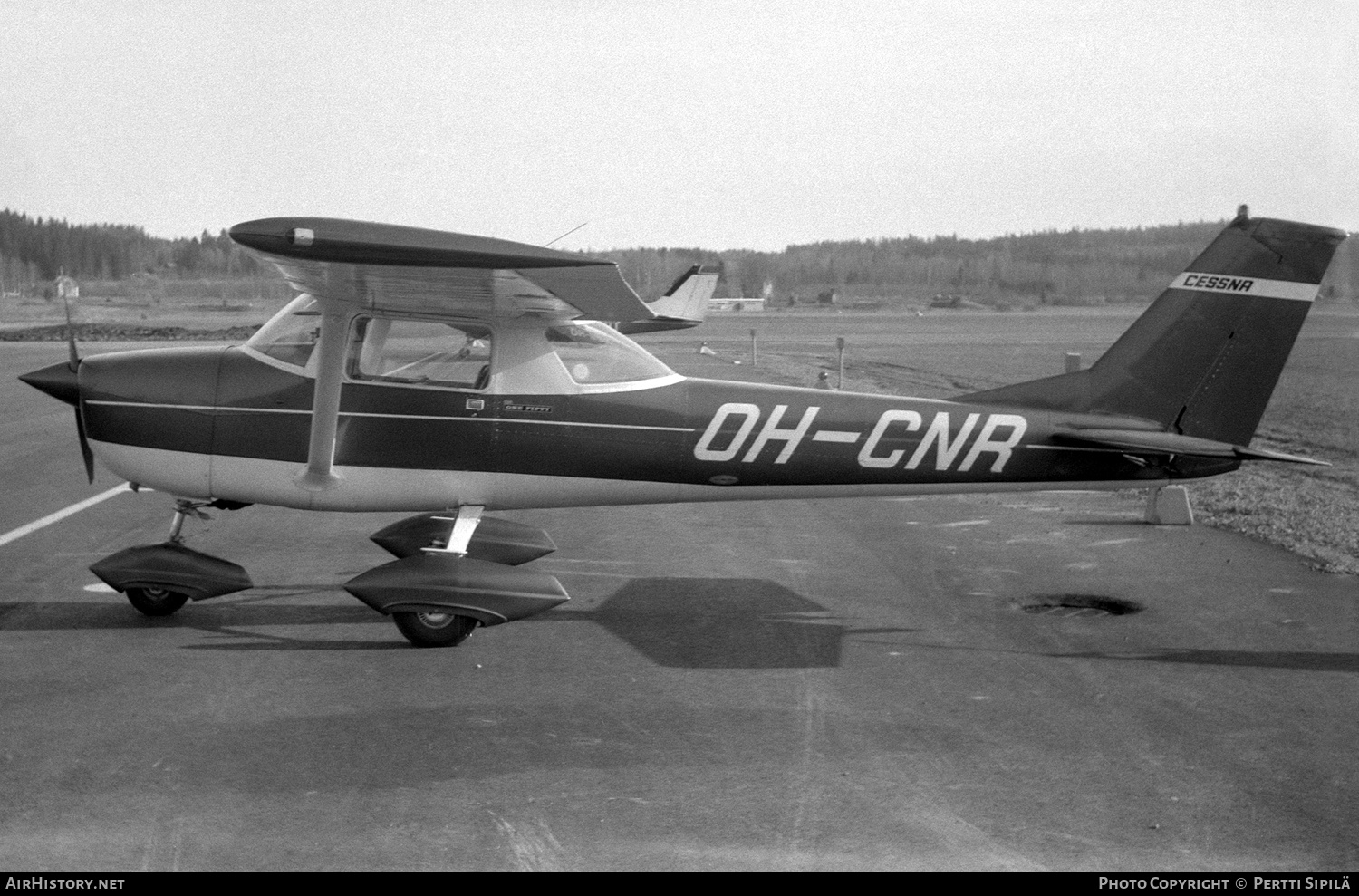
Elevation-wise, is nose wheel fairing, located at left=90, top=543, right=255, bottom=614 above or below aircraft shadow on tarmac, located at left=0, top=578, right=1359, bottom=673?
above

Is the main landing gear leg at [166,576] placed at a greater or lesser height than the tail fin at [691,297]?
lesser

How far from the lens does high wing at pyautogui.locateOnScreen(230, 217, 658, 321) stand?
229 inches

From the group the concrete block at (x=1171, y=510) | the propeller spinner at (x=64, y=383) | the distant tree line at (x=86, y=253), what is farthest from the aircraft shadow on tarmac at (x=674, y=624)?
the distant tree line at (x=86, y=253)

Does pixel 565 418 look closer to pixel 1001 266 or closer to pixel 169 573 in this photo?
pixel 169 573

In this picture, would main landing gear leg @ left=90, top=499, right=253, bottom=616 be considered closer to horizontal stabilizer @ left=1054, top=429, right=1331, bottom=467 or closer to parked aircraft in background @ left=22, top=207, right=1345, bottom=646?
parked aircraft in background @ left=22, top=207, right=1345, bottom=646

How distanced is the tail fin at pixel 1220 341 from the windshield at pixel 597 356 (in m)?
2.31

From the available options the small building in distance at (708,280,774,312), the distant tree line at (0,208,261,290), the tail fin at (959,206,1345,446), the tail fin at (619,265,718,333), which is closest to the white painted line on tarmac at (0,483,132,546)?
the tail fin at (959,206,1345,446)

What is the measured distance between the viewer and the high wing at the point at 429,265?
5812mm

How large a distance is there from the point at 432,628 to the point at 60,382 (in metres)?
2.90

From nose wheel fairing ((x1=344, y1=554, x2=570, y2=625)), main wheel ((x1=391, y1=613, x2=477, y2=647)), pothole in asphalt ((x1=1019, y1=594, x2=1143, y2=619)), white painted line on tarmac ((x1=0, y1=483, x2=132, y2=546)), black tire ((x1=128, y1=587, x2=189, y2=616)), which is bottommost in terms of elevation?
white painted line on tarmac ((x1=0, y1=483, x2=132, y2=546))

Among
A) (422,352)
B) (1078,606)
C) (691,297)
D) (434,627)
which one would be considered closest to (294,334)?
(422,352)

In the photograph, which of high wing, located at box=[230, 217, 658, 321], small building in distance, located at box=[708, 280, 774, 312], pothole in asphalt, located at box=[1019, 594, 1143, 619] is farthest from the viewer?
small building in distance, located at box=[708, 280, 774, 312]

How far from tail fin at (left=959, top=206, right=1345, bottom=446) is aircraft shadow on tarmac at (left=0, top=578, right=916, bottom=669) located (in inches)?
80.5

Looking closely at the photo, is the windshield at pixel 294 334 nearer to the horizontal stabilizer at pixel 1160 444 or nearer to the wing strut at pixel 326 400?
the wing strut at pixel 326 400
